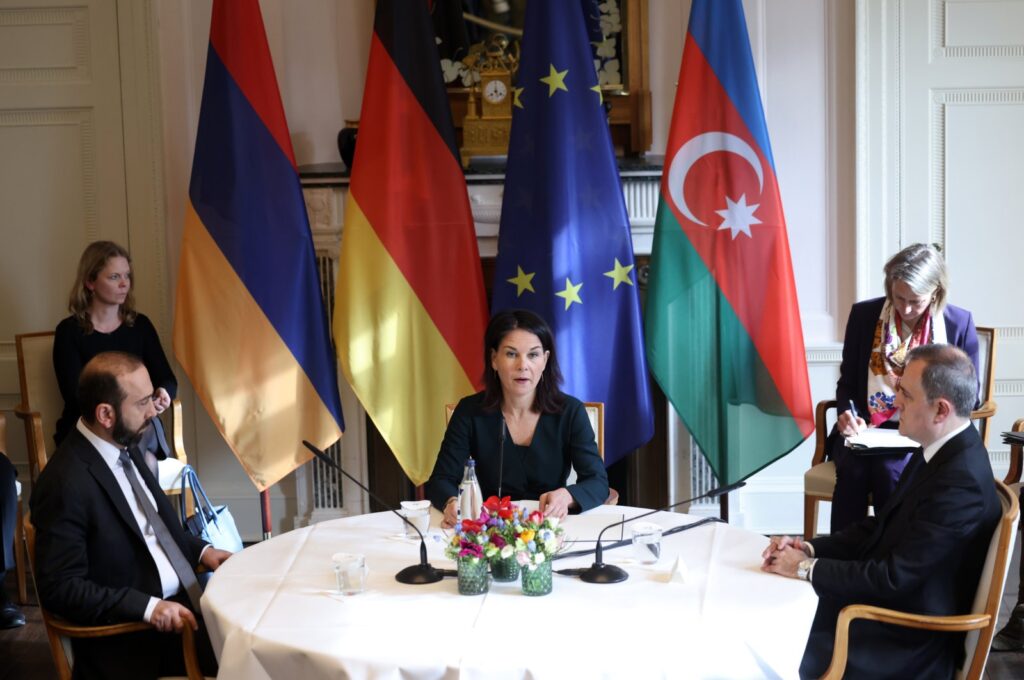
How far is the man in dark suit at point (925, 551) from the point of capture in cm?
252

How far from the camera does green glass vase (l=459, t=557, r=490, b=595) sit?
2441mm

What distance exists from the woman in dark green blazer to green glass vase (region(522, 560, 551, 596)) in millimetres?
842

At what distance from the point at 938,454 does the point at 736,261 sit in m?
1.81

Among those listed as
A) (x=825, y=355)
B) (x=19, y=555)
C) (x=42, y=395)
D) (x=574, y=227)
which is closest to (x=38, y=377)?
(x=42, y=395)

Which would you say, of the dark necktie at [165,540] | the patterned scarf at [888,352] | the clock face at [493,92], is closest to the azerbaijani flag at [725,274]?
the patterned scarf at [888,352]

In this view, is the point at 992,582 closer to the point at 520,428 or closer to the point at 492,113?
A: the point at 520,428

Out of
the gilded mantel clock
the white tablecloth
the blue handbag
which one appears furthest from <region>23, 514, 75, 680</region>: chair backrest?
the gilded mantel clock

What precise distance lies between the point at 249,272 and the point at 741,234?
187 cm

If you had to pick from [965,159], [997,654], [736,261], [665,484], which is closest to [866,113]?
[965,159]

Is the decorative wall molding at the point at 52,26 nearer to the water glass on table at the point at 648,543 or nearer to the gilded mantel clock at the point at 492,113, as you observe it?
the gilded mantel clock at the point at 492,113

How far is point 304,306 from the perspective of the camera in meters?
4.48

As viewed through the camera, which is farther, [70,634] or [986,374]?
[986,374]

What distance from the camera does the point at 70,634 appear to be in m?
2.59

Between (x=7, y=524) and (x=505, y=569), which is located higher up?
(x=505, y=569)
